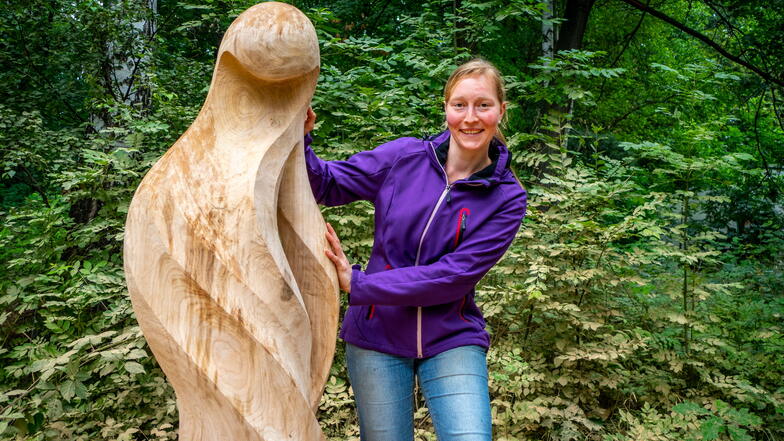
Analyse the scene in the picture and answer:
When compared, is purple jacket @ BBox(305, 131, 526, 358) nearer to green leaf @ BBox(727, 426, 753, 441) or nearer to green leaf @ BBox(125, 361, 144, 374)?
green leaf @ BBox(125, 361, 144, 374)

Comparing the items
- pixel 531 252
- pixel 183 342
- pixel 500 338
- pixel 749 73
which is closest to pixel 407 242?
pixel 183 342

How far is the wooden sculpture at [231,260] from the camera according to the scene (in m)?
1.68

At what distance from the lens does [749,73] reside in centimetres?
574

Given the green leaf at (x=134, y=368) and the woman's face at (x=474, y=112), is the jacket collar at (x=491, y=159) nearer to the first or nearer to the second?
the woman's face at (x=474, y=112)

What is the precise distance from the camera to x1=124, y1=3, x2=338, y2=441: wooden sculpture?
66.2 inches

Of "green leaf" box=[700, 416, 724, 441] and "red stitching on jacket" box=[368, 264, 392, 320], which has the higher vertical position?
"red stitching on jacket" box=[368, 264, 392, 320]

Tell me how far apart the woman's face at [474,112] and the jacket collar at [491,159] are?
9cm

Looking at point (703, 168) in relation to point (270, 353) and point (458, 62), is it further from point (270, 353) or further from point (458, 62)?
point (270, 353)

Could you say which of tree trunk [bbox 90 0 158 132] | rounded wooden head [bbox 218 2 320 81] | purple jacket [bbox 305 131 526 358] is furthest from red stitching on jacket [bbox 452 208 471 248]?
tree trunk [bbox 90 0 158 132]

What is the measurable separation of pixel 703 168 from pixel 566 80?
1.28 meters

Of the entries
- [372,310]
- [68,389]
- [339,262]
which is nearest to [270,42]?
[339,262]

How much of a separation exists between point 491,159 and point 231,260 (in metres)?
1.02

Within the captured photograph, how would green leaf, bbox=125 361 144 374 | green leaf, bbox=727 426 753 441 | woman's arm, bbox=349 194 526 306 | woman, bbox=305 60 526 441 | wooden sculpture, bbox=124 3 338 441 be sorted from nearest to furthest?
wooden sculpture, bbox=124 3 338 441 < woman's arm, bbox=349 194 526 306 < woman, bbox=305 60 526 441 < green leaf, bbox=125 361 144 374 < green leaf, bbox=727 426 753 441

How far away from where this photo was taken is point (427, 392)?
81.3 inches
